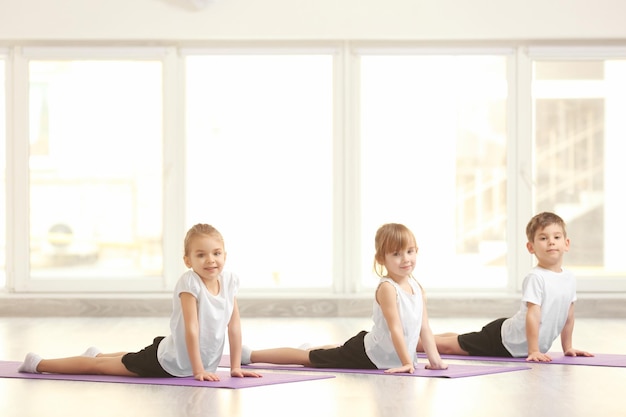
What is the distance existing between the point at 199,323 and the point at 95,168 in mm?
3824

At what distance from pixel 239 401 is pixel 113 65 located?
450 centimetres

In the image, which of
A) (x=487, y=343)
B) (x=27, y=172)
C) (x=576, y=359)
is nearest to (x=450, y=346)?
(x=487, y=343)

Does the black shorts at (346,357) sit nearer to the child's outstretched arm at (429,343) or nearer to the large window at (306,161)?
the child's outstretched arm at (429,343)

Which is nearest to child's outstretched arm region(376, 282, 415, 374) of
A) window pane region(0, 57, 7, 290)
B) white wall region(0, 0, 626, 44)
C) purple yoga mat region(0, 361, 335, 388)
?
purple yoga mat region(0, 361, 335, 388)

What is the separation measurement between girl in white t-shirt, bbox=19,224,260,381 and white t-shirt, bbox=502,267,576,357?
131cm

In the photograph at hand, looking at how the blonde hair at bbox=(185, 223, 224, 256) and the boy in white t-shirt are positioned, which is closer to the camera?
the blonde hair at bbox=(185, 223, 224, 256)

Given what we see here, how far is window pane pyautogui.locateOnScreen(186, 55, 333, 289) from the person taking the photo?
751 centimetres

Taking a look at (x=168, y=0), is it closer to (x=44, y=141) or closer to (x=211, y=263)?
(x=44, y=141)

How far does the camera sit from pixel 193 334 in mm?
3863

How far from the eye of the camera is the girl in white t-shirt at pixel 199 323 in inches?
154

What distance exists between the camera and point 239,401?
351 centimetres

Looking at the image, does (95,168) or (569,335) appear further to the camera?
(95,168)

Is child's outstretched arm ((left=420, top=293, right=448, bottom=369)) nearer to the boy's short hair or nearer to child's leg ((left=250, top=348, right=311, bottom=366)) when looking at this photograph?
child's leg ((left=250, top=348, right=311, bottom=366))

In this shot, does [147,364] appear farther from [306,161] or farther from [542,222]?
[306,161]
